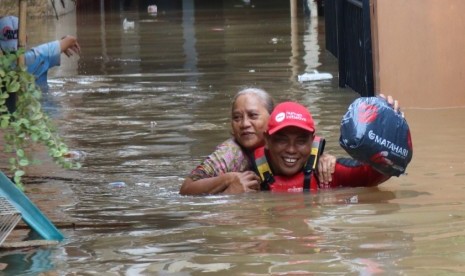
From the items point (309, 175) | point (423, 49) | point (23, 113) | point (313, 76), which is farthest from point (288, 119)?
point (313, 76)

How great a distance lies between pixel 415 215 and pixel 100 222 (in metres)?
1.80

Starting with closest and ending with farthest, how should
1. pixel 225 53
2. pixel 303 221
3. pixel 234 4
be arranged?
1. pixel 303 221
2. pixel 225 53
3. pixel 234 4

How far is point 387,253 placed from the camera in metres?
5.94

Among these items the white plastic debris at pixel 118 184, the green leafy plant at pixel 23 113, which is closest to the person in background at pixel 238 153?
the white plastic debris at pixel 118 184

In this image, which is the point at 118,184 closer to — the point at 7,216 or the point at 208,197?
the point at 208,197

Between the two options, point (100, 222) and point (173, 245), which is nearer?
point (173, 245)

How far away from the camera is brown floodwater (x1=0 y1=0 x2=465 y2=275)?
5953 millimetres

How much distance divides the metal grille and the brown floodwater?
139 mm

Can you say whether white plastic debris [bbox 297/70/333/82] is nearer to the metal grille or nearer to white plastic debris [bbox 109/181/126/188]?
white plastic debris [bbox 109/181/126/188]

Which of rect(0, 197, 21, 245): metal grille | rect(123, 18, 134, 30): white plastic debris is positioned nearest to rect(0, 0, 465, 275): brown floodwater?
rect(0, 197, 21, 245): metal grille

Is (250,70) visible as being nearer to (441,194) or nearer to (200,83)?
(200,83)

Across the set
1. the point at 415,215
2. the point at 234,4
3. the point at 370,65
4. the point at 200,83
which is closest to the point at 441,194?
the point at 415,215

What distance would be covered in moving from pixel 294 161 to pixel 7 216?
6.43ft

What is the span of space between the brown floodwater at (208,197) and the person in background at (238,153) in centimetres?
10
